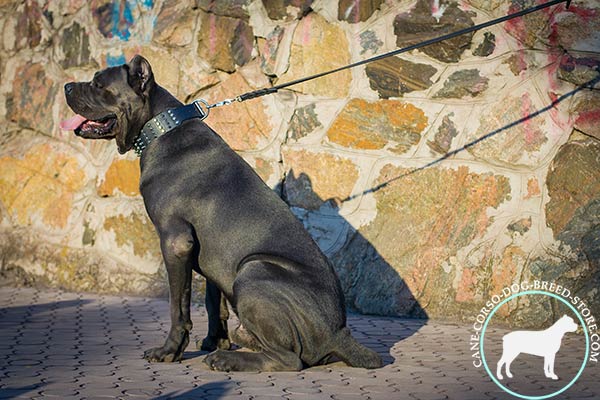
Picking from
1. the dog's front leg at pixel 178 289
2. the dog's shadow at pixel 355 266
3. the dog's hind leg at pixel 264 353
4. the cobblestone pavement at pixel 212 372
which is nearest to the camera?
the cobblestone pavement at pixel 212 372

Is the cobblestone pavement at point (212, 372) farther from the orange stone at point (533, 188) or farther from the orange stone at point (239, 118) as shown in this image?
the orange stone at point (239, 118)

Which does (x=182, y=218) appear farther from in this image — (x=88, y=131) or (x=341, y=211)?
(x=341, y=211)

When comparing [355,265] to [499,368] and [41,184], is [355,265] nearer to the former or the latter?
[499,368]

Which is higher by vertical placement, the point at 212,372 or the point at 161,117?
the point at 161,117

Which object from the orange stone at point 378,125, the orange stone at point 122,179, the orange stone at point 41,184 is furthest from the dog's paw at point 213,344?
the orange stone at point 41,184

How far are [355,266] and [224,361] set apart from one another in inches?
83.9

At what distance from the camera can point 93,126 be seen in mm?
5137

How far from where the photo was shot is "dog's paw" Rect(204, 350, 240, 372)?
455 cm

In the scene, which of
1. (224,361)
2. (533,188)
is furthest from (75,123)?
(533,188)

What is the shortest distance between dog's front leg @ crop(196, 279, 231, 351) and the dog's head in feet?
3.16

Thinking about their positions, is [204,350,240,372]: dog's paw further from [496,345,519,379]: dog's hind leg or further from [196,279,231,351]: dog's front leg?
[496,345,519,379]: dog's hind leg

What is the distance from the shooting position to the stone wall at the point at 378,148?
19.8ft

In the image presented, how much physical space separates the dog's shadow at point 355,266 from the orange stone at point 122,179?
124 cm

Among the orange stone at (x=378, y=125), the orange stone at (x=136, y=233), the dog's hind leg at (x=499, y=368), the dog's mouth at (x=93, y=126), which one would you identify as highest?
the orange stone at (x=378, y=125)
